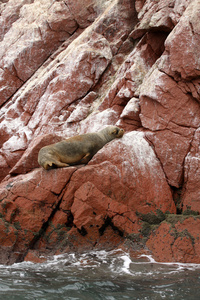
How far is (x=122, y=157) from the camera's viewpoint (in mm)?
8156

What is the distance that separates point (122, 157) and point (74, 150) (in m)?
1.29

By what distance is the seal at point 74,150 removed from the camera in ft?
26.2

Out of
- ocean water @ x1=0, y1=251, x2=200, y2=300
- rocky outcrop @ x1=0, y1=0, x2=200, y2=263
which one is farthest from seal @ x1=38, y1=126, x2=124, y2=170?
ocean water @ x1=0, y1=251, x2=200, y2=300

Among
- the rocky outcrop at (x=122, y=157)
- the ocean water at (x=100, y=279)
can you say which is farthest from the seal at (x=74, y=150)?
the ocean water at (x=100, y=279)

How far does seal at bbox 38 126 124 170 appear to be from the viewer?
7992 millimetres

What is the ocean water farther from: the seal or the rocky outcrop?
the seal

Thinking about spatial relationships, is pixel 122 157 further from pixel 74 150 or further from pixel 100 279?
pixel 100 279

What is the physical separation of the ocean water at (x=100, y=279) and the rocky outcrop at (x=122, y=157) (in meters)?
0.44

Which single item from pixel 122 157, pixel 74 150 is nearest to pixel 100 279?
pixel 122 157

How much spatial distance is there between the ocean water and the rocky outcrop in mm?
436

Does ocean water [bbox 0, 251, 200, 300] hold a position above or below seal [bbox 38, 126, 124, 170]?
below

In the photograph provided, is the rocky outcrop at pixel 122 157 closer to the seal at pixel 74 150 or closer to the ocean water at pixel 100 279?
the seal at pixel 74 150

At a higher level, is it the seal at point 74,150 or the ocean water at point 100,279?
the seal at point 74,150

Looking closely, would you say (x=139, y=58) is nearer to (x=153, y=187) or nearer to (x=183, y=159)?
(x=183, y=159)
